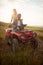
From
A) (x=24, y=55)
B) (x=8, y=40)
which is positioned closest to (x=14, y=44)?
(x=8, y=40)

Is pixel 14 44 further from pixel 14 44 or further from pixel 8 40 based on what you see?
pixel 8 40

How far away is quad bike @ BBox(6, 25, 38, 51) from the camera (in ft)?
9.27

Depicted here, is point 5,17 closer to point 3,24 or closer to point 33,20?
point 3,24

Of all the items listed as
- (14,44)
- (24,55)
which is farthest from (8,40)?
(24,55)

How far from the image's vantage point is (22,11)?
2887 millimetres

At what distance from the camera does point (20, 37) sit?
112 inches

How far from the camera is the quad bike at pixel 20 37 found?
2824mm

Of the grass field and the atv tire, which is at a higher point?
the atv tire

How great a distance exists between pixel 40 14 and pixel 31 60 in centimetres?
66

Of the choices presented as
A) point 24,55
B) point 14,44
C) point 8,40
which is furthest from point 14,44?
point 24,55

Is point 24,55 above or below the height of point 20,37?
below

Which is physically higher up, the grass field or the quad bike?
the quad bike

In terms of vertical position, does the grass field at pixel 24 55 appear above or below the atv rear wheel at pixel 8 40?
below

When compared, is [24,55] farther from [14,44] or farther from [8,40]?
[8,40]
